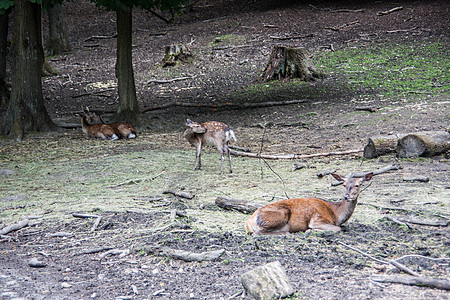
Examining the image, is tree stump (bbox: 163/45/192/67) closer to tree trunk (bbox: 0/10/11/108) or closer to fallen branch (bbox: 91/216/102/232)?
tree trunk (bbox: 0/10/11/108)

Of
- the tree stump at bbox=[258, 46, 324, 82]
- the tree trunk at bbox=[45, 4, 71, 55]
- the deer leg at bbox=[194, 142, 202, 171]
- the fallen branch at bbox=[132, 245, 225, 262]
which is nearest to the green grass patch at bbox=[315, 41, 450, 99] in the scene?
the tree stump at bbox=[258, 46, 324, 82]

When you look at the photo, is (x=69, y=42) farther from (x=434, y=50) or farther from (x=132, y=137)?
(x=434, y=50)

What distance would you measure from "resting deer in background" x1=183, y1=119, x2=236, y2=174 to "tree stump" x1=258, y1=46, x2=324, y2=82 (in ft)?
25.7

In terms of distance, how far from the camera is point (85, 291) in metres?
3.81

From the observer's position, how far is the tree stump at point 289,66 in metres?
15.5

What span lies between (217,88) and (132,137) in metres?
5.21

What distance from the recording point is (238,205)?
18.7 feet

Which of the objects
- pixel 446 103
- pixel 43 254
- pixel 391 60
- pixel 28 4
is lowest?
pixel 43 254

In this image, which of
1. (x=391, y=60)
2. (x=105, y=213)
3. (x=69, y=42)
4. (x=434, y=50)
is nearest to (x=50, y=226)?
(x=105, y=213)

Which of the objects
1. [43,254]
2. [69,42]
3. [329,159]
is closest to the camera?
[43,254]

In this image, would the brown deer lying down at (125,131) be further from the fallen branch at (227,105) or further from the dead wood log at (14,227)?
the dead wood log at (14,227)

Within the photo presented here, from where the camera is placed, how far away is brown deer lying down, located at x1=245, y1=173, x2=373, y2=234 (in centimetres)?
470

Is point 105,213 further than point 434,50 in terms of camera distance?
No

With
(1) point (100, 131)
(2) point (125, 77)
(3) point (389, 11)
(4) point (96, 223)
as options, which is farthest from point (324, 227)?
(3) point (389, 11)
